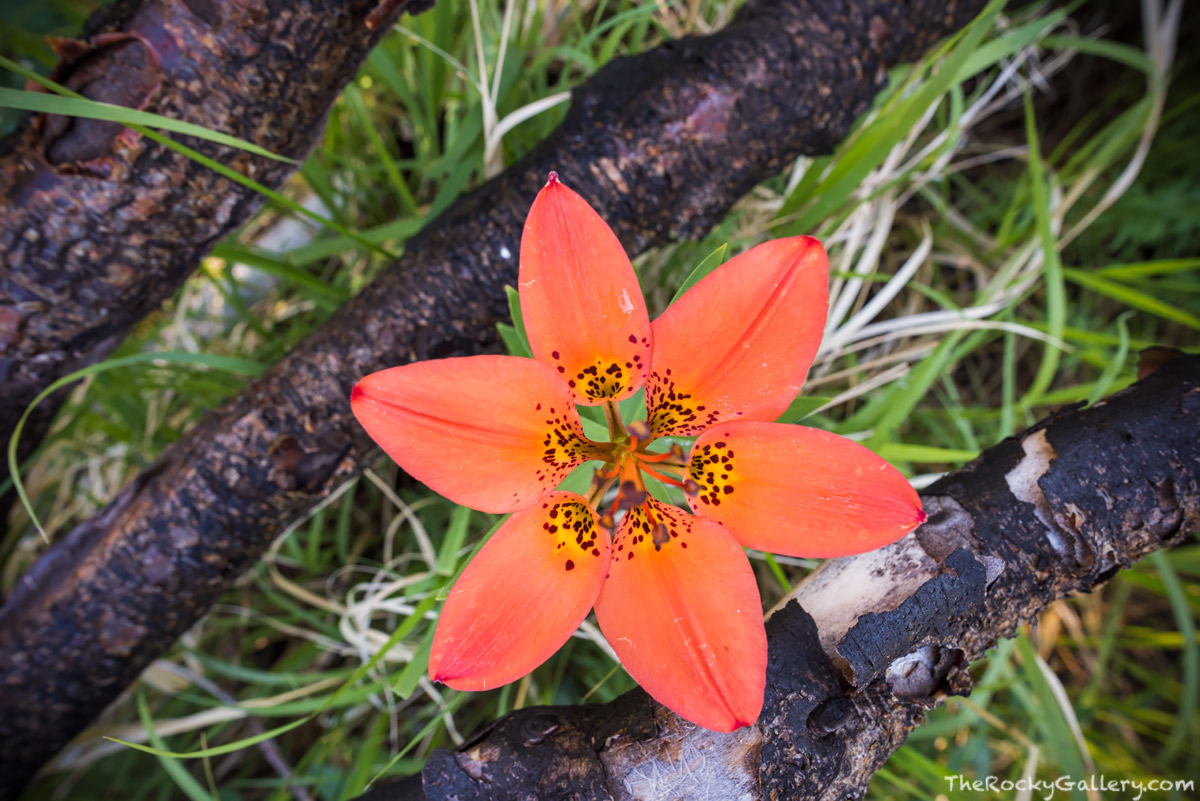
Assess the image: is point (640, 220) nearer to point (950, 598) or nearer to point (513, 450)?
point (513, 450)

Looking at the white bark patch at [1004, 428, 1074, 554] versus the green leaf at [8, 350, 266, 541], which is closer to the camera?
the white bark patch at [1004, 428, 1074, 554]

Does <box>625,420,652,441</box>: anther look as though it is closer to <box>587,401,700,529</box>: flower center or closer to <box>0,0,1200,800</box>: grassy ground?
<box>587,401,700,529</box>: flower center

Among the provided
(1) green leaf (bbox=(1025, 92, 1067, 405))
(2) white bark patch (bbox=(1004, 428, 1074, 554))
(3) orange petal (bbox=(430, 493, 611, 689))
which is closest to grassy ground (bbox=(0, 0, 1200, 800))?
(1) green leaf (bbox=(1025, 92, 1067, 405))

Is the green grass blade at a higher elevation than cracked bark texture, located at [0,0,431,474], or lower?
lower

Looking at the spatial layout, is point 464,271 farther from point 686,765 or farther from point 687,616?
point 686,765

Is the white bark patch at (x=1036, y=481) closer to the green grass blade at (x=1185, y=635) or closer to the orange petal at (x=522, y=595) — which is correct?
the orange petal at (x=522, y=595)

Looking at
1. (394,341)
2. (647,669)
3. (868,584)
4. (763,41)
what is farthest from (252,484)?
(763,41)
